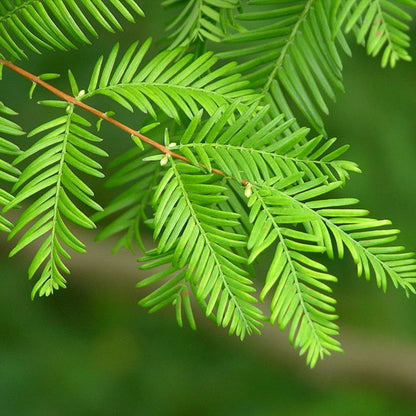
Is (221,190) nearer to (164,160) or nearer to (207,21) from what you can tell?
(164,160)

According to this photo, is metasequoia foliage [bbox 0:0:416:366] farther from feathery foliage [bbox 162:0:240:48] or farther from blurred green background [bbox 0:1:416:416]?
blurred green background [bbox 0:1:416:416]

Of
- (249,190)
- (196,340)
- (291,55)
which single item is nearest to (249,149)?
(249,190)

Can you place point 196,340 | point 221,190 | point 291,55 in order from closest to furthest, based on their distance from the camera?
point 221,190 → point 291,55 → point 196,340

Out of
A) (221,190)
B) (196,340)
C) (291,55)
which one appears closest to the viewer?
(221,190)

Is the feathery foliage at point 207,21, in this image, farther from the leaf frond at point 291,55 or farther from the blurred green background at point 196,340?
Result: the blurred green background at point 196,340

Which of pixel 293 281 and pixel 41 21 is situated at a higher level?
pixel 41 21

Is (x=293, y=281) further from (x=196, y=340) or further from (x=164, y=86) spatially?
(x=196, y=340)

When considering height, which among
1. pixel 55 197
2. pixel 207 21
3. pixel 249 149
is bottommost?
pixel 55 197

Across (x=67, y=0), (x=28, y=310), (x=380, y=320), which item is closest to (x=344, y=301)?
(x=380, y=320)

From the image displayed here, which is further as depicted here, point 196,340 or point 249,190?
point 196,340

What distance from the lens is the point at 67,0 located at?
0.53 m

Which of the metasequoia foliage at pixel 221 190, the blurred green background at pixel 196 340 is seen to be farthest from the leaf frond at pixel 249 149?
the blurred green background at pixel 196 340

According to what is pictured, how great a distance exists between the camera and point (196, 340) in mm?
1863

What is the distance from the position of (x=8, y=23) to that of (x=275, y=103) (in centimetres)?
26
